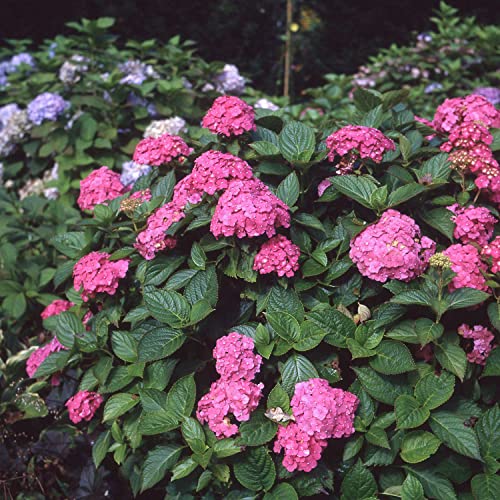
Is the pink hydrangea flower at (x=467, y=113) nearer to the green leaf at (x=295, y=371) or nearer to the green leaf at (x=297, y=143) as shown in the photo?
the green leaf at (x=297, y=143)

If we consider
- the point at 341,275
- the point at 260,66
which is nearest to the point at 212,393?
the point at 341,275

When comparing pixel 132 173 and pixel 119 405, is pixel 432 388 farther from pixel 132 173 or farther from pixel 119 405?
pixel 132 173

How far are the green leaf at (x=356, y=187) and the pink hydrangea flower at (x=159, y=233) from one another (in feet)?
1.49

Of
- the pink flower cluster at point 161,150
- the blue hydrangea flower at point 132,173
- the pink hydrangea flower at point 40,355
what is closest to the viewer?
the pink flower cluster at point 161,150

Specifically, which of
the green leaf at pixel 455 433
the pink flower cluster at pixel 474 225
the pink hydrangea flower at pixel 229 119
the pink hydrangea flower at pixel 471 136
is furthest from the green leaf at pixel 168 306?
the pink hydrangea flower at pixel 471 136

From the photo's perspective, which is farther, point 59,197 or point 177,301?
point 59,197

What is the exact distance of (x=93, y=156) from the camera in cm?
348

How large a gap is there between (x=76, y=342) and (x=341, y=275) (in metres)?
0.81

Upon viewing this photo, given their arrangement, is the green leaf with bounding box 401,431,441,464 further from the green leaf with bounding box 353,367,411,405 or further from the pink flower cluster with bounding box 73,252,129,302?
the pink flower cluster with bounding box 73,252,129,302

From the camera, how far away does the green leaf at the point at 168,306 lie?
1.73m

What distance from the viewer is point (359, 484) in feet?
5.36

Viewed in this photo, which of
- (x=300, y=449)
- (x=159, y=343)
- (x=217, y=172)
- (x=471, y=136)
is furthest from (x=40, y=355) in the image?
(x=471, y=136)

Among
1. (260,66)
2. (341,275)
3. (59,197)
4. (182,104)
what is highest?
(341,275)

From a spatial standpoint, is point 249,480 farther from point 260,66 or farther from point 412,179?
point 260,66
